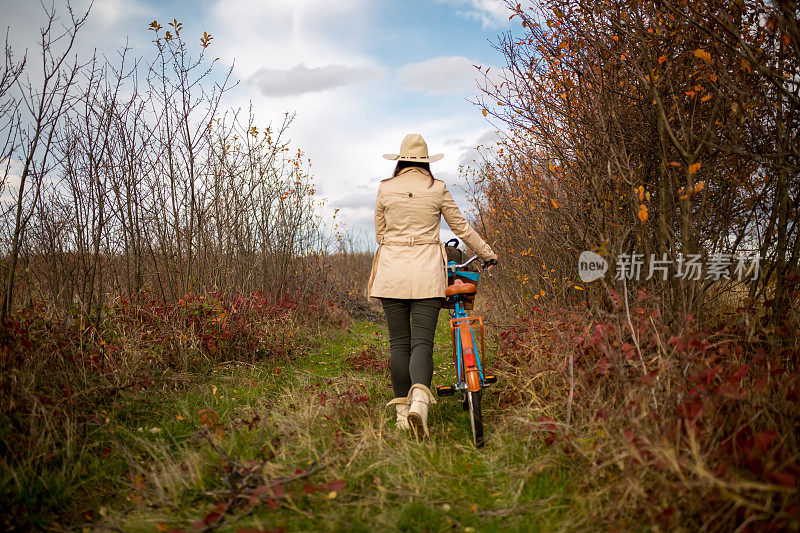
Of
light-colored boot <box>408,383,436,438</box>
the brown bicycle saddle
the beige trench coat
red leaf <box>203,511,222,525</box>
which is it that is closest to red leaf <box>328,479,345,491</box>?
red leaf <box>203,511,222,525</box>

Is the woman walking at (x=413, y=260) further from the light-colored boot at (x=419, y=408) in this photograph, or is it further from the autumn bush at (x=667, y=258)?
the autumn bush at (x=667, y=258)

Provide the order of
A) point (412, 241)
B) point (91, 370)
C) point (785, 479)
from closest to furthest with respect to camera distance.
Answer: point (785, 479) < point (412, 241) < point (91, 370)

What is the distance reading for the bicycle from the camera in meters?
3.08

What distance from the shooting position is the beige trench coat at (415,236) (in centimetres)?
328

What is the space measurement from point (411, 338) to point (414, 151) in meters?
1.30

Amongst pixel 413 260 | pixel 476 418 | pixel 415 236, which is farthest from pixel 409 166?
pixel 476 418

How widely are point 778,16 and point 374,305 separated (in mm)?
11595

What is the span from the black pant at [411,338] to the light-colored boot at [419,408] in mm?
61

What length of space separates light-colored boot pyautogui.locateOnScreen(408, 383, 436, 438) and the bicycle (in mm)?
267

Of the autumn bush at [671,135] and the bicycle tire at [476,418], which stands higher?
the autumn bush at [671,135]

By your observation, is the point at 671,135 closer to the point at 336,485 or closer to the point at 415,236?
the point at 415,236

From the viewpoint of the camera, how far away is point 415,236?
3.32 meters

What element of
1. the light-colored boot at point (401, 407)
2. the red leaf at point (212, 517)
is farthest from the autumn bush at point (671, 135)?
the red leaf at point (212, 517)

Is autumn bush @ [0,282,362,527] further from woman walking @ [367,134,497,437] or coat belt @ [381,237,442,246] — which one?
coat belt @ [381,237,442,246]
